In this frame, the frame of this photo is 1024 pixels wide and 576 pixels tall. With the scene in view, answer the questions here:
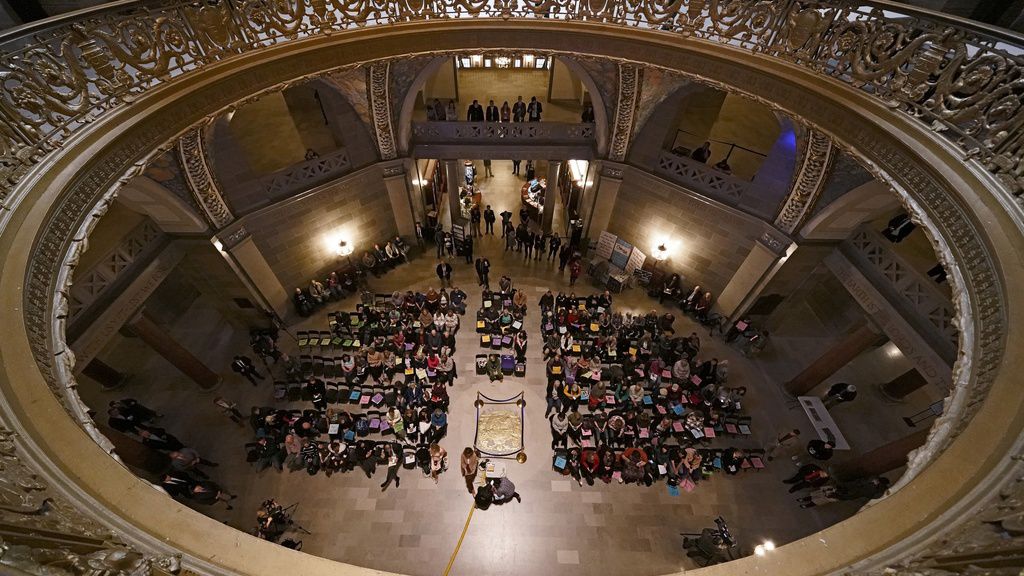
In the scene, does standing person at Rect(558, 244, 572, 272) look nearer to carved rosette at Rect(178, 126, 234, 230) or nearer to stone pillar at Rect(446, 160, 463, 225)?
stone pillar at Rect(446, 160, 463, 225)

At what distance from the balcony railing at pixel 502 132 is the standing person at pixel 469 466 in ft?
30.2

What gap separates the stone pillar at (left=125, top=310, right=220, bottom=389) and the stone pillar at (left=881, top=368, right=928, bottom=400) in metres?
18.9

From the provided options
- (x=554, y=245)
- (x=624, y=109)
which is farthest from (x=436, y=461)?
(x=624, y=109)

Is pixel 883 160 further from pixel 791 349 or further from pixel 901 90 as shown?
pixel 791 349

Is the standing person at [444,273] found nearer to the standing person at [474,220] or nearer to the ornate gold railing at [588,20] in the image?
the standing person at [474,220]

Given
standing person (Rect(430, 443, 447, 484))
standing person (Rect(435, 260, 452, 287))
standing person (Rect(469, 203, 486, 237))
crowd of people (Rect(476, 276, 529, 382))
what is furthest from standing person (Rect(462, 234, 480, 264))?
standing person (Rect(430, 443, 447, 484))

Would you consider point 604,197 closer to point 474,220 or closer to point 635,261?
point 635,261

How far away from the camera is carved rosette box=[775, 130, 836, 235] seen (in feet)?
31.3

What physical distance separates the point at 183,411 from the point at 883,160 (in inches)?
633

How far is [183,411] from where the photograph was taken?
1117cm

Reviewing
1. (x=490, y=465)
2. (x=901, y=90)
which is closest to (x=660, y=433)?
(x=490, y=465)

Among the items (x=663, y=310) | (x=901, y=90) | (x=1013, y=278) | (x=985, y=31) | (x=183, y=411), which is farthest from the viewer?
(x=663, y=310)

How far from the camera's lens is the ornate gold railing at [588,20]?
201 inches

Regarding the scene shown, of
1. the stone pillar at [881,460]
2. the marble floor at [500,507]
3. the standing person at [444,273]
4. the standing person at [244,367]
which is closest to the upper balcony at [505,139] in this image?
the standing person at [444,273]
